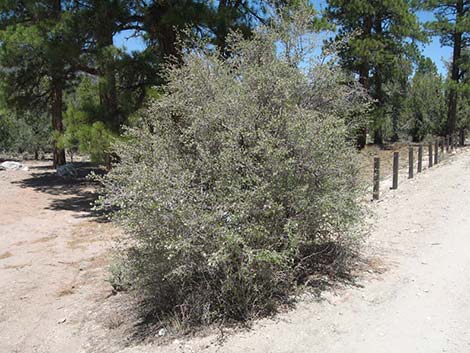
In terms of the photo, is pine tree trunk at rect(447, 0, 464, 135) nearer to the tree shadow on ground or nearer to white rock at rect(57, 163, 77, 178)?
the tree shadow on ground

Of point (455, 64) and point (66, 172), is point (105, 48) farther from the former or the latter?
point (455, 64)

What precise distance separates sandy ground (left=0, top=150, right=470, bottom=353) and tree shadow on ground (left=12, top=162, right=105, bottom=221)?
2.10 meters

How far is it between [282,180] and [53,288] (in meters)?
4.32

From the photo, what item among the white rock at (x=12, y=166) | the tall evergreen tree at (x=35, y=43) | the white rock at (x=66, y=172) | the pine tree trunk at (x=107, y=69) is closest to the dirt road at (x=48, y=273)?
the tall evergreen tree at (x=35, y=43)

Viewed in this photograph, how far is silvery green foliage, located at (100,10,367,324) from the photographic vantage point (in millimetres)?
3967

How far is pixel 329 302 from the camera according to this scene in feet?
13.9

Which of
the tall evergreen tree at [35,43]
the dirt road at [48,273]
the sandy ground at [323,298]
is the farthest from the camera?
the tall evergreen tree at [35,43]

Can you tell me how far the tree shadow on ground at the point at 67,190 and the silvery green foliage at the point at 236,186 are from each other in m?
6.76

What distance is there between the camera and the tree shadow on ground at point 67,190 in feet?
40.6

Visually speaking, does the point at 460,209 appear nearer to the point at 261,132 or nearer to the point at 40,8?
the point at 261,132

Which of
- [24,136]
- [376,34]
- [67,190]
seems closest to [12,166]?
[24,136]

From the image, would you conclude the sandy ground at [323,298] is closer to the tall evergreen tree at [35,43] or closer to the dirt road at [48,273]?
the dirt road at [48,273]

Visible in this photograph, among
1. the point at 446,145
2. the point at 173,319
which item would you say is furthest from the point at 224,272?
the point at 446,145

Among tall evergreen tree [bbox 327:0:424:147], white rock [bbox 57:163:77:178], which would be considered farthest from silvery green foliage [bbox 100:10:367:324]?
tall evergreen tree [bbox 327:0:424:147]
